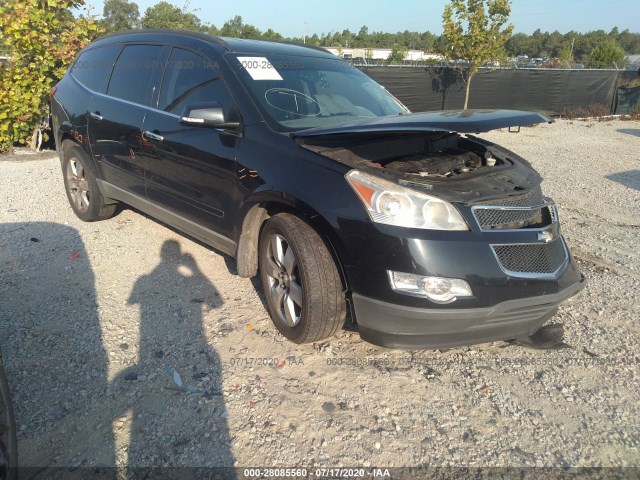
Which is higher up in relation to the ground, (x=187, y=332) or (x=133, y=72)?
(x=133, y=72)

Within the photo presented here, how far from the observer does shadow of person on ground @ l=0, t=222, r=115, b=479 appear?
2.31 meters

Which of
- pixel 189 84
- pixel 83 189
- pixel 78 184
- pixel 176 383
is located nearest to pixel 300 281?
pixel 176 383

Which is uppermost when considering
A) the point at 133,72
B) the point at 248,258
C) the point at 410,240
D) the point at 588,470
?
the point at 133,72

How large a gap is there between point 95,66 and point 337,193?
3.84m

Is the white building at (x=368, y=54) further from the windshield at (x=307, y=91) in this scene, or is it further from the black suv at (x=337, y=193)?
the black suv at (x=337, y=193)

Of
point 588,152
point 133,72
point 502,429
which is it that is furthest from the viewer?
point 588,152

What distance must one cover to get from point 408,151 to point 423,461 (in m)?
1.87

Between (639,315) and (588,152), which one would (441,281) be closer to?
(639,315)

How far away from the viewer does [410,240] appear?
253cm

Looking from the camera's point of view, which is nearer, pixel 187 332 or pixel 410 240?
pixel 410 240

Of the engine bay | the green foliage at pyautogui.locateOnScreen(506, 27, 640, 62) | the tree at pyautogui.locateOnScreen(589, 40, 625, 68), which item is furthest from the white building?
the green foliage at pyautogui.locateOnScreen(506, 27, 640, 62)

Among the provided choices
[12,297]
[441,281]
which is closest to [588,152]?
[441,281]

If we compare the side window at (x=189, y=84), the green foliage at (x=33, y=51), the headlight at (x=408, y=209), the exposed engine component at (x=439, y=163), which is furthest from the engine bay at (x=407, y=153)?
the green foliage at (x=33, y=51)

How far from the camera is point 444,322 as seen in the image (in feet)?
8.58
